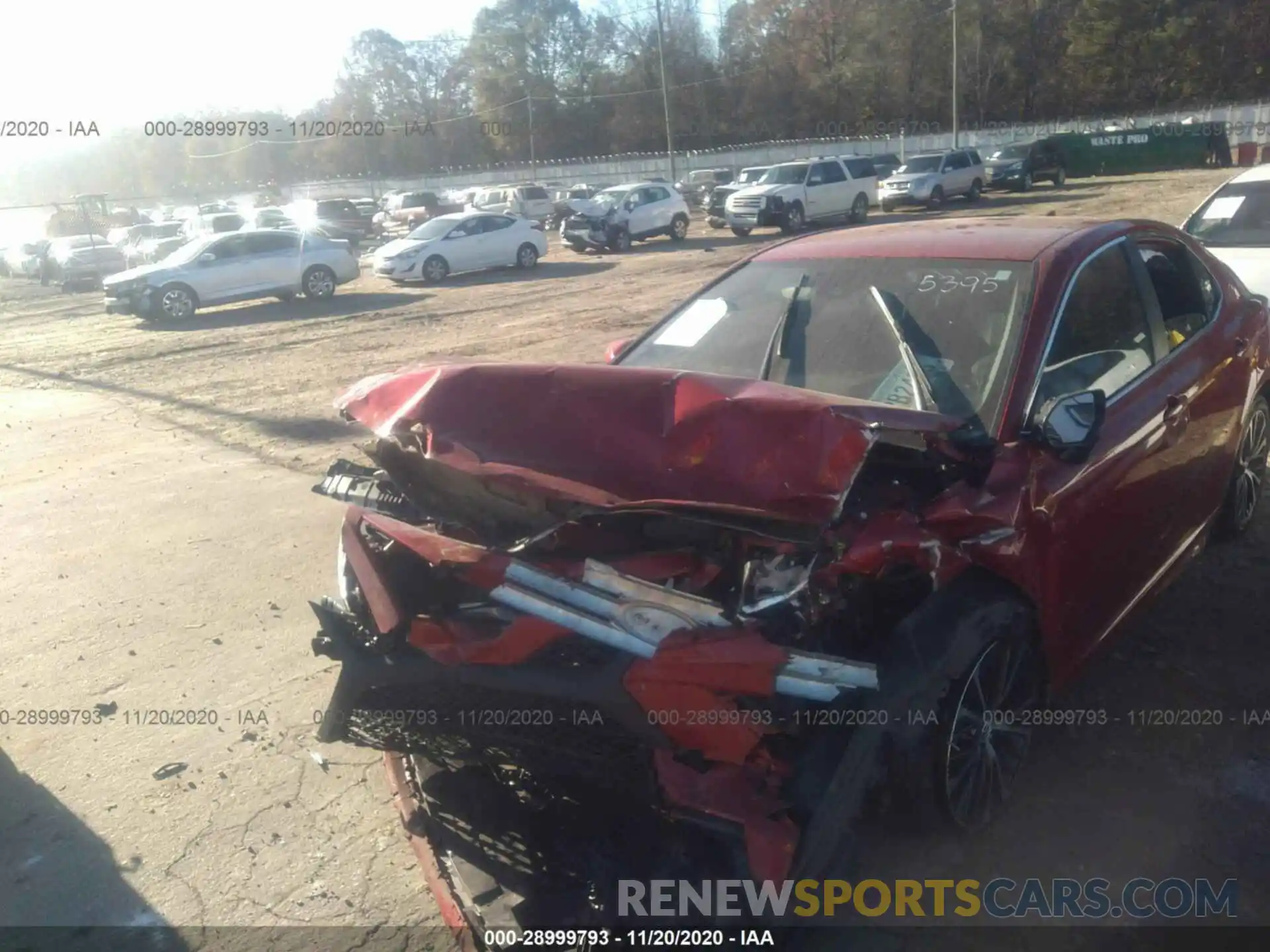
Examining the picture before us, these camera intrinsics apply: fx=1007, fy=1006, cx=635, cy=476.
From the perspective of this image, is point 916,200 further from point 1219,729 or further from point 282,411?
point 1219,729

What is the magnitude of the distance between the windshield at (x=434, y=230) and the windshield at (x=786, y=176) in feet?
31.4

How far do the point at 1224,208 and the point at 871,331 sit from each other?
6372 mm

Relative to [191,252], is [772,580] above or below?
below

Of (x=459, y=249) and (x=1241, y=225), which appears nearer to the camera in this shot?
(x=1241, y=225)

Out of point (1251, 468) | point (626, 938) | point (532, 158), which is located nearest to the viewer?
point (626, 938)

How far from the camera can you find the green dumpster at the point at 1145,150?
125 ft

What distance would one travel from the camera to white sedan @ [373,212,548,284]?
22016mm

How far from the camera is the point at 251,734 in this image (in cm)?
405

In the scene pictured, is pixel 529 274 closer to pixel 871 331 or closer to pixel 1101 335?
pixel 871 331

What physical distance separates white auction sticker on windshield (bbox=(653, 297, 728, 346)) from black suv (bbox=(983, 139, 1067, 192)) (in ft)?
109

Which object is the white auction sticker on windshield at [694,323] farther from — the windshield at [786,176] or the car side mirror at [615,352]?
the windshield at [786,176]

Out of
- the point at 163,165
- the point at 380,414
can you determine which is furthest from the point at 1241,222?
the point at 163,165

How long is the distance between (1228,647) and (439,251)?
20.1 metres

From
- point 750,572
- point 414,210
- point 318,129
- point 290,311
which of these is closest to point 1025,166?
point 414,210
